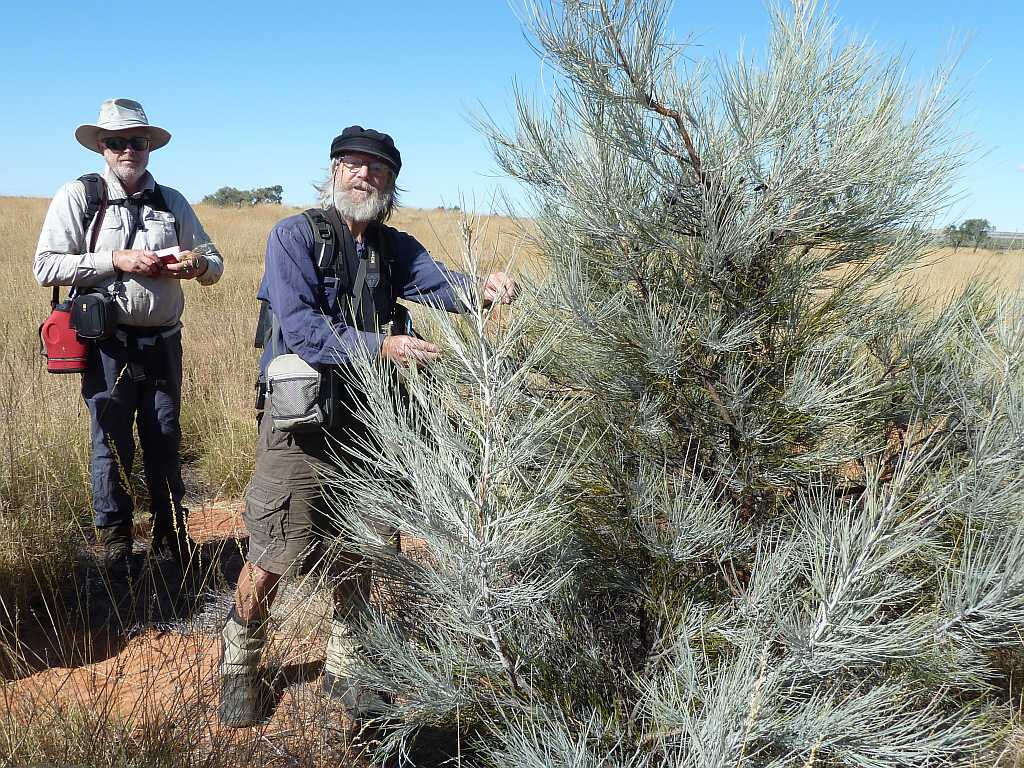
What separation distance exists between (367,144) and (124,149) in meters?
1.67

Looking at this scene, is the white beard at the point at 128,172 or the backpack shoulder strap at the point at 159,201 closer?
the white beard at the point at 128,172

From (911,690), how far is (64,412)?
5.07 metres

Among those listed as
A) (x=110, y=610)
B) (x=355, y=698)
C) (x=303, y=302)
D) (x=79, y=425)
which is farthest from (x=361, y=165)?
(x=79, y=425)

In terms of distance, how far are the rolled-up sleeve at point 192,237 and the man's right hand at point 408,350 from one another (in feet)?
6.69

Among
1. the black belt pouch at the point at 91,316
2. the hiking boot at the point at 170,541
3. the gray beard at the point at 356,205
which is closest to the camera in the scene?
the gray beard at the point at 356,205

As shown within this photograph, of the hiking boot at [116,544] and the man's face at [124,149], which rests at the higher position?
the man's face at [124,149]

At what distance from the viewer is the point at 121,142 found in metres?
3.69

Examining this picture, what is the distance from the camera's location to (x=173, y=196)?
13.0 feet

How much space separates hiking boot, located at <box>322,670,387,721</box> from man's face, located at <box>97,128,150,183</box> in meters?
2.57

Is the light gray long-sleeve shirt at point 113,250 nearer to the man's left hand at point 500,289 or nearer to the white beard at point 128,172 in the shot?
the white beard at point 128,172

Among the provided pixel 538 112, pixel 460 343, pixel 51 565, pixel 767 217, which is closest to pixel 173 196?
pixel 51 565

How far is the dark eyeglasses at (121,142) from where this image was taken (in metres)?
3.68

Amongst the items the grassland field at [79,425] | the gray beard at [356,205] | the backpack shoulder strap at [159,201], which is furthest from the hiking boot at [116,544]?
the gray beard at [356,205]

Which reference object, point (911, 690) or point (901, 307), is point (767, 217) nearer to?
point (901, 307)
